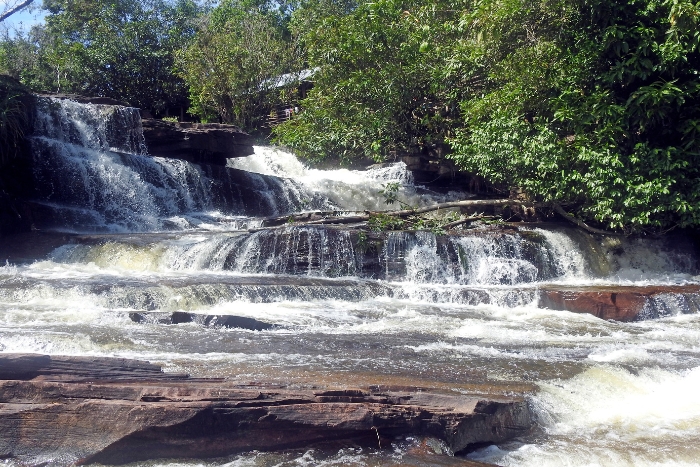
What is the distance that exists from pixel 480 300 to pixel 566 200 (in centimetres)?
373

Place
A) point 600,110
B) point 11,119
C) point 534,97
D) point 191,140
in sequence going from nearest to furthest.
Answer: point 600,110, point 534,97, point 11,119, point 191,140

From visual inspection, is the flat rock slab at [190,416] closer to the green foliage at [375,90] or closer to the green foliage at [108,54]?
the green foliage at [375,90]

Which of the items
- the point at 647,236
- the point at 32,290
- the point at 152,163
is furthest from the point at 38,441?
the point at 152,163

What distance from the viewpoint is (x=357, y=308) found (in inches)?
366

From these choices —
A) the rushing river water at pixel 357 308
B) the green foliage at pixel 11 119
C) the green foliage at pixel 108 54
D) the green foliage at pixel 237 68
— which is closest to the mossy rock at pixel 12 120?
the green foliage at pixel 11 119

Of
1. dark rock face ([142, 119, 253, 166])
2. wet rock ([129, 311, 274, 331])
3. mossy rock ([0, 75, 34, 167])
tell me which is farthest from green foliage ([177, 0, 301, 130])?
wet rock ([129, 311, 274, 331])

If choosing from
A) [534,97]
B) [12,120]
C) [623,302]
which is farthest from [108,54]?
[623,302]

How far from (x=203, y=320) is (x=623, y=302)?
5988 millimetres

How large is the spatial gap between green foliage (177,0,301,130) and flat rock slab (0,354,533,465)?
20.2 meters

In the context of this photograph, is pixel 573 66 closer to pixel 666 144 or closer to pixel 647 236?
pixel 666 144

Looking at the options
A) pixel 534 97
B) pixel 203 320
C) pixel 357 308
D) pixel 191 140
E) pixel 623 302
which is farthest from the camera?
pixel 191 140

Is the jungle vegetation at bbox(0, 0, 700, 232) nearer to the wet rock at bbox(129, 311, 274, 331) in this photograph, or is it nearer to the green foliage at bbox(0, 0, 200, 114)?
the green foliage at bbox(0, 0, 200, 114)

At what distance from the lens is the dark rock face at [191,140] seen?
19078 mm

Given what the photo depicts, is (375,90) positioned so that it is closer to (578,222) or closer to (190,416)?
(578,222)
